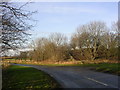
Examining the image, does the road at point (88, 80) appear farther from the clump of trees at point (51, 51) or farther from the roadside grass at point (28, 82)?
the clump of trees at point (51, 51)

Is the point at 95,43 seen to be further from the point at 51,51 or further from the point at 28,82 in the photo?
the point at 28,82

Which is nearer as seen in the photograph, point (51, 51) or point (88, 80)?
point (88, 80)

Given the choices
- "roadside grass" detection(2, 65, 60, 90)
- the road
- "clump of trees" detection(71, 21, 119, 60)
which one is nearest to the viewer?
"roadside grass" detection(2, 65, 60, 90)

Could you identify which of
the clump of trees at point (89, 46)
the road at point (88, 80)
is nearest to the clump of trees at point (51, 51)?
the clump of trees at point (89, 46)

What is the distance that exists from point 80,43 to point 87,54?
5.30 m

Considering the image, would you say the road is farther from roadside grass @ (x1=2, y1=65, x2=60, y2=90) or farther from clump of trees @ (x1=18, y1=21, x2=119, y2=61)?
clump of trees @ (x1=18, y1=21, x2=119, y2=61)

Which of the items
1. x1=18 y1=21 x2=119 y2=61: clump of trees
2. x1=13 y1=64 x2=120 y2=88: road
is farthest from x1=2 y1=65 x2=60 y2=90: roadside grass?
x1=18 y1=21 x2=119 y2=61: clump of trees

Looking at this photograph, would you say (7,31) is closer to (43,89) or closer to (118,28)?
(43,89)

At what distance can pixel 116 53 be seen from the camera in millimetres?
46938

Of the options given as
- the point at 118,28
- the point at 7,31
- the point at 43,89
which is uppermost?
the point at 118,28

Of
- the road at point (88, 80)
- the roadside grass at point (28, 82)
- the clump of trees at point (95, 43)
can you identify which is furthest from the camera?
the clump of trees at point (95, 43)

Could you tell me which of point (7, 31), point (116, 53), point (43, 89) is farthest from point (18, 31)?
point (116, 53)

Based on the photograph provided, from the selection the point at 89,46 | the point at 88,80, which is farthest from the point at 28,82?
the point at 89,46

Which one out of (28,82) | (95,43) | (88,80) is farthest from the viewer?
(95,43)
